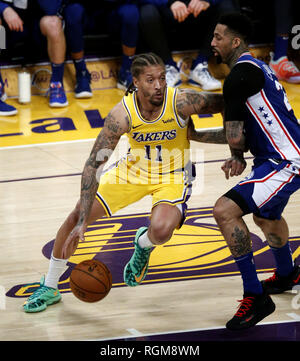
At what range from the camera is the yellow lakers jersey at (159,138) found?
17.2ft

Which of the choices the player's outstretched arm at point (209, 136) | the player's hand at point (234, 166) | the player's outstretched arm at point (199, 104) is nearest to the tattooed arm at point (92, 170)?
the player's outstretched arm at point (199, 104)

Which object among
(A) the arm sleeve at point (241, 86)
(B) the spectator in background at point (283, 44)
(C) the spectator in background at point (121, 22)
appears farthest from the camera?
(B) the spectator in background at point (283, 44)

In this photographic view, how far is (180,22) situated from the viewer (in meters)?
10.2

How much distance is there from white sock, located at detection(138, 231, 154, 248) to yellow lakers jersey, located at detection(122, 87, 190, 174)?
1.66ft

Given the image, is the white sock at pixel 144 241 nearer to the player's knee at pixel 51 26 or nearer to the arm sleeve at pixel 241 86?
the arm sleeve at pixel 241 86

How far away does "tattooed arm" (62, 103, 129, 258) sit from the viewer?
4883mm

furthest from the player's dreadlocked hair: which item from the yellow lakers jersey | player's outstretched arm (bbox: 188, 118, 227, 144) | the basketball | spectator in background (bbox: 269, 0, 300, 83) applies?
spectator in background (bbox: 269, 0, 300, 83)

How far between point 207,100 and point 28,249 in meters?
1.95

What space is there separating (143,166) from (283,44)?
5.63 meters

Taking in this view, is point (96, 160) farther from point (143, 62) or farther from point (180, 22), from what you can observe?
point (180, 22)

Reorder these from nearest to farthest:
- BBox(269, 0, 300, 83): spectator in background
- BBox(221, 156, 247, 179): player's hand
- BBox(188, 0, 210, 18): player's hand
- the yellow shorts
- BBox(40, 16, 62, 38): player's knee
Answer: BBox(221, 156, 247, 179): player's hand < the yellow shorts < BBox(40, 16, 62, 38): player's knee < BBox(188, 0, 210, 18): player's hand < BBox(269, 0, 300, 83): spectator in background

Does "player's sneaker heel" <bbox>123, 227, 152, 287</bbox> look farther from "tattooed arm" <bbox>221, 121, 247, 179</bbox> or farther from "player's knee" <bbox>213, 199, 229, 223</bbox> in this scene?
"tattooed arm" <bbox>221, 121, 247, 179</bbox>
